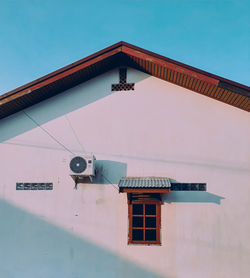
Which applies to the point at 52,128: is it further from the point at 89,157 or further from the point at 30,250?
the point at 30,250

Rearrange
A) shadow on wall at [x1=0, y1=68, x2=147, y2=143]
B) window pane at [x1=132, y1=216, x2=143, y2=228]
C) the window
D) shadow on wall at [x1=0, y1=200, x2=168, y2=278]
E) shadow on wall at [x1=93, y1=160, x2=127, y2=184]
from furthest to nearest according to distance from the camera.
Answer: shadow on wall at [x1=0, y1=68, x2=147, y2=143] < shadow on wall at [x1=93, y1=160, x2=127, y2=184] < window pane at [x1=132, y1=216, x2=143, y2=228] < the window < shadow on wall at [x1=0, y1=200, x2=168, y2=278]

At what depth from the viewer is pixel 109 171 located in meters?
7.44

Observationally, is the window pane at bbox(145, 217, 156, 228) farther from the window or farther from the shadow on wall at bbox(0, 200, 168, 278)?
the shadow on wall at bbox(0, 200, 168, 278)

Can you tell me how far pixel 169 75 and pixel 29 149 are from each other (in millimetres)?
4274

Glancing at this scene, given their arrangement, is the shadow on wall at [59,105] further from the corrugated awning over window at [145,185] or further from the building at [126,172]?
the corrugated awning over window at [145,185]

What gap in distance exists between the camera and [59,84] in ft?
25.3

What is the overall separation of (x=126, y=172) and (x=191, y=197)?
1738 millimetres

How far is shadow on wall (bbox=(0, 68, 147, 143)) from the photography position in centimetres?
795

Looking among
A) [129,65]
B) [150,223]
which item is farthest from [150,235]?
[129,65]

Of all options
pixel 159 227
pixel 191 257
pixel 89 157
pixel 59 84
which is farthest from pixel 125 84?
pixel 191 257

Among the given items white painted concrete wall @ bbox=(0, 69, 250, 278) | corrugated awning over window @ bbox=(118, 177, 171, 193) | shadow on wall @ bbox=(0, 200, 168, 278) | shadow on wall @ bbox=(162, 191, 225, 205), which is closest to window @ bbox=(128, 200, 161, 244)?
white painted concrete wall @ bbox=(0, 69, 250, 278)

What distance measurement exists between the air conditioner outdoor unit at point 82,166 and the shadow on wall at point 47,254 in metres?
1.59

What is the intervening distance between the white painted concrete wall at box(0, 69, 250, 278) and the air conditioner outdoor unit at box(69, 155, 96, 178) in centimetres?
50

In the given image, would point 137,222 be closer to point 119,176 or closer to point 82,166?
point 119,176
